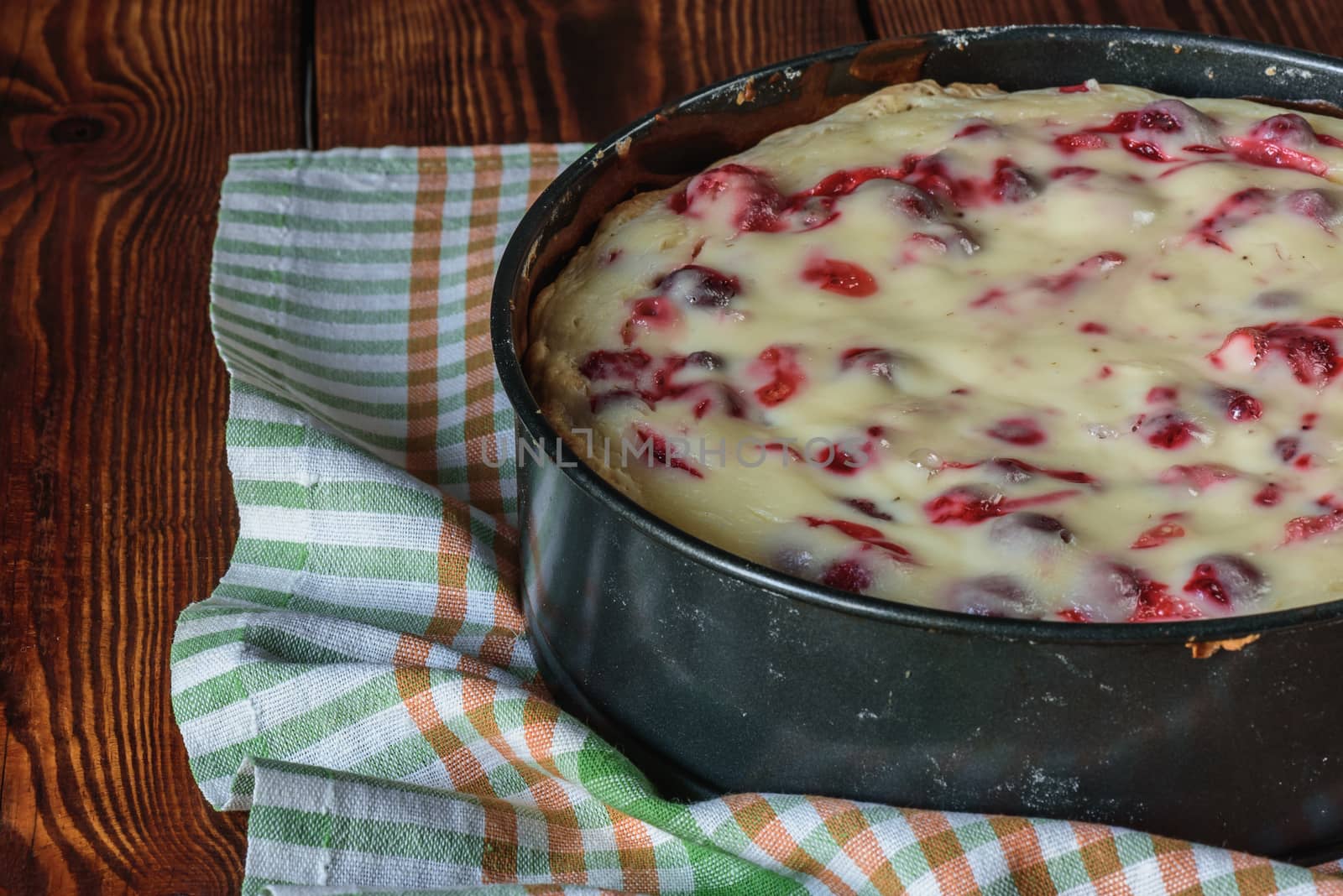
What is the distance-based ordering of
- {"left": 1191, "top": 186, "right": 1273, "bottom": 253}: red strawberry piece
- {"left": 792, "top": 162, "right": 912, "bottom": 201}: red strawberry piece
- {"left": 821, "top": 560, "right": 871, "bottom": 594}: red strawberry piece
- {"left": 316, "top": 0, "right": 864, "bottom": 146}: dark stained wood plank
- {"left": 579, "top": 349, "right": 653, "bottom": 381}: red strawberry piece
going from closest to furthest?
{"left": 821, "top": 560, "right": 871, "bottom": 594}: red strawberry piece < {"left": 579, "top": 349, "right": 653, "bottom": 381}: red strawberry piece < {"left": 1191, "top": 186, "right": 1273, "bottom": 253}: red strawberry piece < {"left": 792, "top": 162, "right": 912, "bottom": 201}: red strawberry piece < {"left": 316, "top": 0, "right": 864, "bottom": 146}: dark stained wood plank

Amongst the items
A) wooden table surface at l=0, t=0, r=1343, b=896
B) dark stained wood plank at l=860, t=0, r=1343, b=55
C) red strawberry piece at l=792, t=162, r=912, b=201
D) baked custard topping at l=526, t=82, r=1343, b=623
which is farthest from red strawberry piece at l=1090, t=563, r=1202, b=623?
dark stained wood plank at l=860, t=0, r=1343, b=55

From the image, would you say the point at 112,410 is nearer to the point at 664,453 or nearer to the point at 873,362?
the point at 664,453

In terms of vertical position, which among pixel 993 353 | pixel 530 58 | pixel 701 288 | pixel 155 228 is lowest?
pixel 993 353

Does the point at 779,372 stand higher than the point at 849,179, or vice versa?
the point at 849,179

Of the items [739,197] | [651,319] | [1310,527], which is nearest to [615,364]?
[651,319]

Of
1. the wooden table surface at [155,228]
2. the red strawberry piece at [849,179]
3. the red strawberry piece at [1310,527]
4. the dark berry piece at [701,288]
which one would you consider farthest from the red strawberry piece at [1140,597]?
the wooden table surface at [155,228]

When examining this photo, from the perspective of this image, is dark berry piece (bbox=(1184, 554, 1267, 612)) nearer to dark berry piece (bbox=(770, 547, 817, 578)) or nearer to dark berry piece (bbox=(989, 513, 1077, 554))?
dark berry piece (bbox=(989, 513, 1077, 554))
